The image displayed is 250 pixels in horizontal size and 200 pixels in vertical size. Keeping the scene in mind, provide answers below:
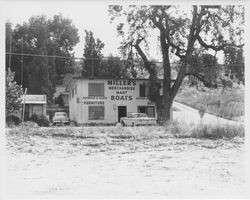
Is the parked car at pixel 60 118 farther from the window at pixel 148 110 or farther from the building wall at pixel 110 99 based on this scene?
the window at pixel 148 110

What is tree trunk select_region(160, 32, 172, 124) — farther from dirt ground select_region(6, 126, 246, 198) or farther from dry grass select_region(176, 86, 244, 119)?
dirt ground select_region(6, 126, 246, 198)

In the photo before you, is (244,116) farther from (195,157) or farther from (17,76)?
(17,76)

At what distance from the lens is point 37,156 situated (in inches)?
237

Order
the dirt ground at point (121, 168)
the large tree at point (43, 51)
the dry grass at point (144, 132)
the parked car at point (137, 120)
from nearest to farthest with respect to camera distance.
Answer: the dirt ground at point (121, 168)
the large tree at point (43, 51)
the dry grass at point (144, 132)
the parked car at point (137, 120)

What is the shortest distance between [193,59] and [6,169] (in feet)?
10.3

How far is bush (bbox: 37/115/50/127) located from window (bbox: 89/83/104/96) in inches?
28.9

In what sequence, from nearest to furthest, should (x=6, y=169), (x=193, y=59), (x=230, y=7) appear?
(x=6, y=169), (x=230, y=7), (x=193, y=59)

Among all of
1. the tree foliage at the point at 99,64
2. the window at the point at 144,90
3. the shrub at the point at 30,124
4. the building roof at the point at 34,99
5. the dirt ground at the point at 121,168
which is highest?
the tree foliage at the point at 99,64

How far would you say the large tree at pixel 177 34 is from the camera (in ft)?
20.5

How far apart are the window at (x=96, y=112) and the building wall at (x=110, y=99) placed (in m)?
0.04

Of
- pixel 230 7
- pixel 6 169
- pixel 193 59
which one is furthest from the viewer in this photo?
pixel 193 59

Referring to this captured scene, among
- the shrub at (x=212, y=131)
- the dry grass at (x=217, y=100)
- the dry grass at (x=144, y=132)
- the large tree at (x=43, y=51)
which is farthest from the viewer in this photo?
the shrub at (x=212, y=131)

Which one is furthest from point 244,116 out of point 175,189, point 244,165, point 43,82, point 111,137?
point 43,82

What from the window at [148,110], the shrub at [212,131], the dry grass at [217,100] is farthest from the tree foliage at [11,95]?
the shrub at [212,131]
